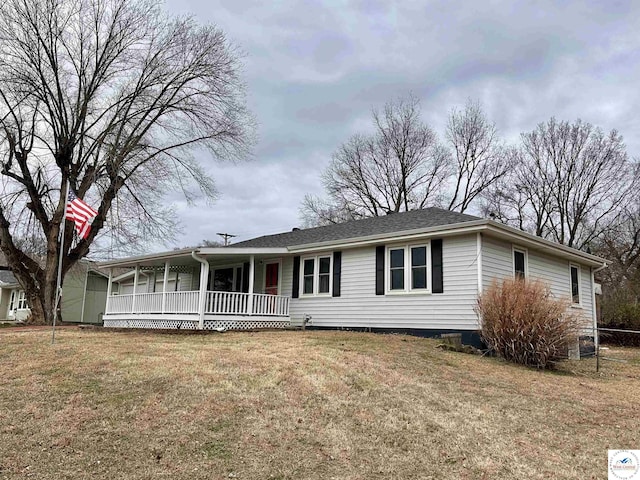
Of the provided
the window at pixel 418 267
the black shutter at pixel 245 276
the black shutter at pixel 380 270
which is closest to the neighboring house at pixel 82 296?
the black shutter at pixel 245 276

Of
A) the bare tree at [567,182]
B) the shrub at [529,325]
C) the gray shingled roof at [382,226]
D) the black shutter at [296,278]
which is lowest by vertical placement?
the shrub at [529,325]

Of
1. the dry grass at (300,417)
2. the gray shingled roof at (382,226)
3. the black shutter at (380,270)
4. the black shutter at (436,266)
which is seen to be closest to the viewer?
the dry grass at (300,417)

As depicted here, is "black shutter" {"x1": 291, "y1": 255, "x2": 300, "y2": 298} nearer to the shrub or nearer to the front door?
the front door

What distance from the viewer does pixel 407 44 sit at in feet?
47.7

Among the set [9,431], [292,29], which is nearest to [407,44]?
[292,29]

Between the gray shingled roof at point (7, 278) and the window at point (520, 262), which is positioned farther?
the gray shingled roof at point (7, 278)

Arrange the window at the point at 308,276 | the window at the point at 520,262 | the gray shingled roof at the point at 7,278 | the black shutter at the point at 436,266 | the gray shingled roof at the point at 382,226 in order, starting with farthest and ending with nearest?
the gray shingled roof at the point at 7,278
the window at the point at 308,276
the gray shingled roof at the point at 382,226
the window at the point at 520,262
the black shutter at the point at 436,266

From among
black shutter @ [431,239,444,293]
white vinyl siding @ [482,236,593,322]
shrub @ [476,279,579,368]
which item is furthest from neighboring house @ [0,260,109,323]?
shrub @ [476,279,579,368]

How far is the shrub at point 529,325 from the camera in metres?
9.18

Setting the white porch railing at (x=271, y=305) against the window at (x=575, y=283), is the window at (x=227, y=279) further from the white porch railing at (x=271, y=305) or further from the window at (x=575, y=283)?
the window at (x=575, y=283)

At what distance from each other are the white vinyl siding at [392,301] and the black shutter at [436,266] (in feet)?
0.42

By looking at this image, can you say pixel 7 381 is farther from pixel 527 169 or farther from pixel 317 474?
pixel 527 169

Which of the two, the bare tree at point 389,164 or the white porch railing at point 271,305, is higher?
the bare tree at point 389,164

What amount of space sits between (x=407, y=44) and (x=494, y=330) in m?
9.03
